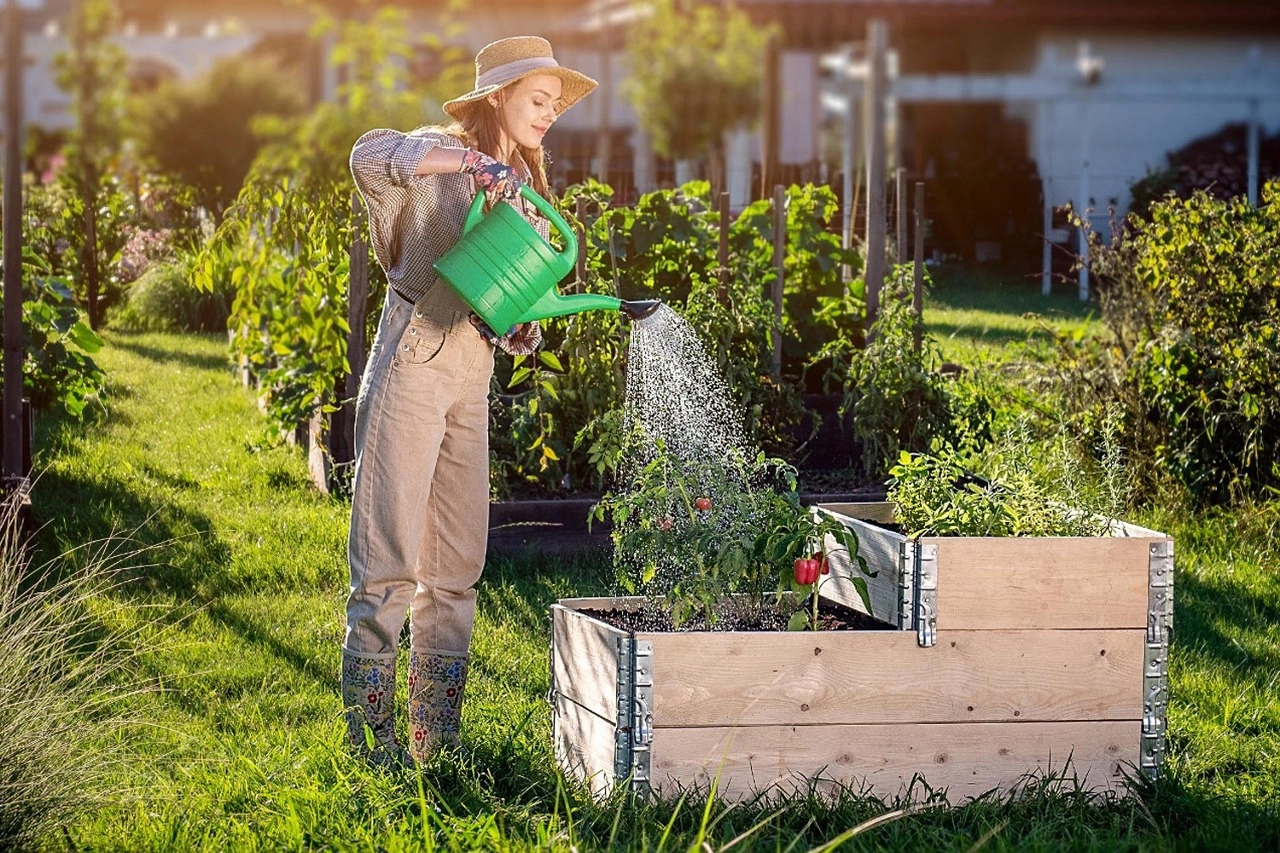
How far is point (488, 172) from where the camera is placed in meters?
2.87

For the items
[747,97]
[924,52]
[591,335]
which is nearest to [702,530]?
[591,335]

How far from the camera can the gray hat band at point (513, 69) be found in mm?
2988

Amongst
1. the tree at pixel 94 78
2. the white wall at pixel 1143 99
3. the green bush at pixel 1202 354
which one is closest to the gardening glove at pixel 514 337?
the tree at pixel 94 78

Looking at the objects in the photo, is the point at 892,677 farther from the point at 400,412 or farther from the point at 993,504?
the point at 400,412

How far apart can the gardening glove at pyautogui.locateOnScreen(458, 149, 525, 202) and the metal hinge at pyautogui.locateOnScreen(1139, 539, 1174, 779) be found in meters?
1.35

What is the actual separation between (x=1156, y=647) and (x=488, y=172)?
1.50 metres

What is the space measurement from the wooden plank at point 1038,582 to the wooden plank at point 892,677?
3 centimetres

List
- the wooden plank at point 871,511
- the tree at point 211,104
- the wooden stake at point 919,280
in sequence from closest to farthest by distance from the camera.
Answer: the tree at point 211,104 → the wooden plank at point 871,511 → the wooden stake at point 919,280

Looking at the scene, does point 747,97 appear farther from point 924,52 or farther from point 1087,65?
point 924,52

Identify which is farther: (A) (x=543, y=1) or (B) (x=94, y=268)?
(B) (x=94, y=268)

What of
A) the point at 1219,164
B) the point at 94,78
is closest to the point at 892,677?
the point at 94,78

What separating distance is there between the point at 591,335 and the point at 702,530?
207 centimetres

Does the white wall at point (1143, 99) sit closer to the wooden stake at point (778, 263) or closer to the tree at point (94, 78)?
the wooden stake at point (778, 263)

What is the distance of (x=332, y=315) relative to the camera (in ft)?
17.0
